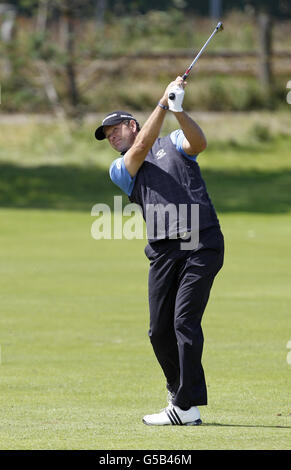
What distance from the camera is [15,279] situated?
16719mm

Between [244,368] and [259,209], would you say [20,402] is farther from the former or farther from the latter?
[259,209]

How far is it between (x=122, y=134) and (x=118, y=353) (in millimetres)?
3710

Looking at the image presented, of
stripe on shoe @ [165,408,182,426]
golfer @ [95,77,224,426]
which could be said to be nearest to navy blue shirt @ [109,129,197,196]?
golfer @ [95,77,224,426]

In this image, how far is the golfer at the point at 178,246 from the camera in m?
7.08

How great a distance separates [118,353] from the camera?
1061cm

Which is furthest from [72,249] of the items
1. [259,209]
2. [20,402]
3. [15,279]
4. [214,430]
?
[214,430]

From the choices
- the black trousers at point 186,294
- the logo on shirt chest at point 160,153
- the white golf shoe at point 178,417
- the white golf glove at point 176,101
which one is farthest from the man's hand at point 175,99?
the white golf shoe at point 178,417

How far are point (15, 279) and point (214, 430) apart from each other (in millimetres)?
10123

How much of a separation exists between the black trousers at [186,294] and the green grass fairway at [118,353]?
0.31 meters

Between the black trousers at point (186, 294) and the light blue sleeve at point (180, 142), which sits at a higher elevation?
the light blue sleeve at point (180, 142)

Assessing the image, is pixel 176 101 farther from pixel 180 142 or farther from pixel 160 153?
pixel 160 153

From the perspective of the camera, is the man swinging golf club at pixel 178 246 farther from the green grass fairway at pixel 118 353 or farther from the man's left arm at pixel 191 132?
the green grass fairway at pixel 118 353

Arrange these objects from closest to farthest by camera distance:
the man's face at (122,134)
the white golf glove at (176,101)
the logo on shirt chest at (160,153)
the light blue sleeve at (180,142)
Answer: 1. the white golf glove at (176,101)
2. the light blue sleeve at (180,142)
3. the logo on shirt chest at (160,153)
4. the man's face at (122,134)

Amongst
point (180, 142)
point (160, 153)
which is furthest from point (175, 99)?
point (160, 153)
